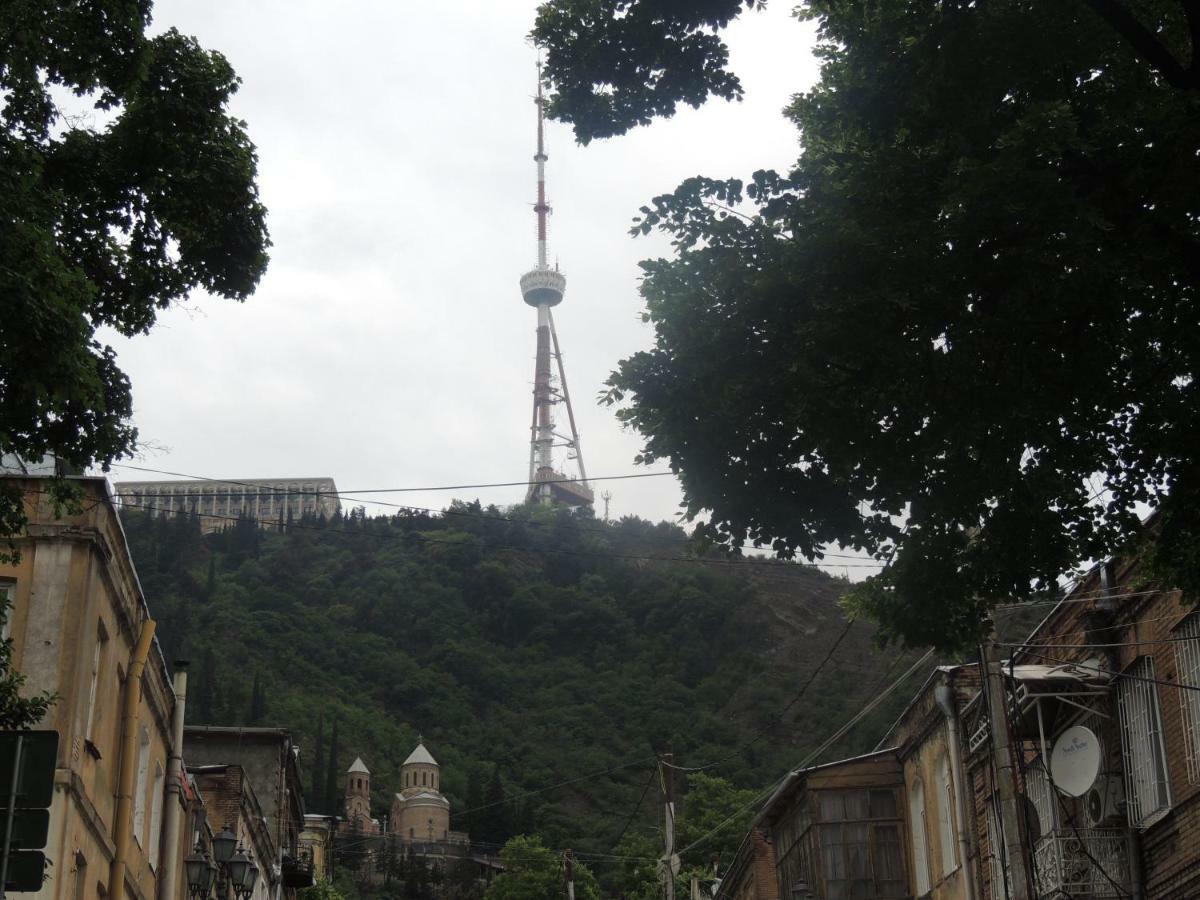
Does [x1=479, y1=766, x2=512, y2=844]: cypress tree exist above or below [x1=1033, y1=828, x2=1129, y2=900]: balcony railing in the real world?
above

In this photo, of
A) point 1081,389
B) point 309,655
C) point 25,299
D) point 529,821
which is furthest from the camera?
point 309,655

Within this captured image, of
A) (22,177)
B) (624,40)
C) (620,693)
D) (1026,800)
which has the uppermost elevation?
(620,693)

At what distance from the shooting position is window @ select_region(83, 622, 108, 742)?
19.9m

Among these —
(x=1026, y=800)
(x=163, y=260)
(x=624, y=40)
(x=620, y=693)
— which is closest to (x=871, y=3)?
(x=624, y=40)

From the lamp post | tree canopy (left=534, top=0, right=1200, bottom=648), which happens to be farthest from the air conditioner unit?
the lamp post

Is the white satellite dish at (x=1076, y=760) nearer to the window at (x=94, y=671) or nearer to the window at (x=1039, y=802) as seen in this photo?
the window at (x=1039, y=802)

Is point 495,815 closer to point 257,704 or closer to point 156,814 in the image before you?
point 257,704

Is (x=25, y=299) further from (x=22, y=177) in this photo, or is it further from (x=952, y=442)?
(x=952, y=442)

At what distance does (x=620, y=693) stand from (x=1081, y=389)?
425 feet

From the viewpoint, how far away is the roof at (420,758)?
5753 inches

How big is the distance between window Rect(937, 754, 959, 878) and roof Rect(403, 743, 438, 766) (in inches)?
4799

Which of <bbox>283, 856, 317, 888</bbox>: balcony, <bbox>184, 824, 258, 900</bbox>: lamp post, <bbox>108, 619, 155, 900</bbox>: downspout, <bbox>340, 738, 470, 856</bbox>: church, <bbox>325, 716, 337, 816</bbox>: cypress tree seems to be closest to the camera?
<bbox>108, 619, 155, 900</bbox>: downspout

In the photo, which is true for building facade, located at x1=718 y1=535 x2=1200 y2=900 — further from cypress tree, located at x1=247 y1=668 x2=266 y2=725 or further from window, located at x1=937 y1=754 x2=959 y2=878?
cypress tree, located at x1=247 y1=668 x2=266 y2=725

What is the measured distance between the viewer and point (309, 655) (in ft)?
493
